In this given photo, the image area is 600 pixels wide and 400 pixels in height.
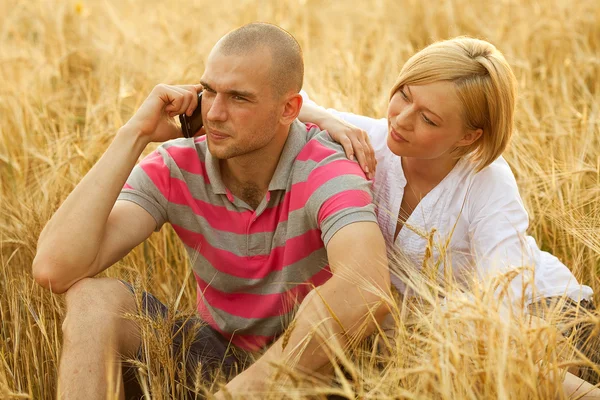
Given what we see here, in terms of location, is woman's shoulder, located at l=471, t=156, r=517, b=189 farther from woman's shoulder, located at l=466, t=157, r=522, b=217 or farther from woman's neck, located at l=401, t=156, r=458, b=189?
woman's neck, located at l=401, t=156, r=458, b=189

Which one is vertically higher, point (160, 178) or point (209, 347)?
point (160, 178)

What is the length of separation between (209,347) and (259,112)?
0.82m

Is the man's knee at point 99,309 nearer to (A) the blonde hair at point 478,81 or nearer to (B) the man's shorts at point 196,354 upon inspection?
(B) the man's shorts at point 196,354

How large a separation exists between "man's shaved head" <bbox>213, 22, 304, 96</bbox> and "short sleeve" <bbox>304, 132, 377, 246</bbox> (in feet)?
0.84

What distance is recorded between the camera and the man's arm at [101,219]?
2395 millimetres

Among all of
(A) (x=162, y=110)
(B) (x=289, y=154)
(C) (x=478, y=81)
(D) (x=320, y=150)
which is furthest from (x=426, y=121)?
(A) (x=162, y=110)

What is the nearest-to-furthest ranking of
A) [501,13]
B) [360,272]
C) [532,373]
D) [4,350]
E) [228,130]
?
[532,373] → [360,272] → [228,130] → [4,350] → [501,13]

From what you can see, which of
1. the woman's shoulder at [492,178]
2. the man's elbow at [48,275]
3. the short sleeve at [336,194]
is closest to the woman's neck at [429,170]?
the woman's shoulder at [492,178]

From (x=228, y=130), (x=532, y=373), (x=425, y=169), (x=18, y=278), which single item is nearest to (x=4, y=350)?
(x=18, y=278)

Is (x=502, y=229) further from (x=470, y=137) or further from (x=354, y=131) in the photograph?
(x=354, y=131)

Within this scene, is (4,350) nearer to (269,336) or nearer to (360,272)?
(269,336)

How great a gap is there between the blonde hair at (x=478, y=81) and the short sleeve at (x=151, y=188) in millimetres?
835

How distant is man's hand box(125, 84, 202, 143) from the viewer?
2.58 m

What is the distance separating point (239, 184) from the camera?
2.54 meters
